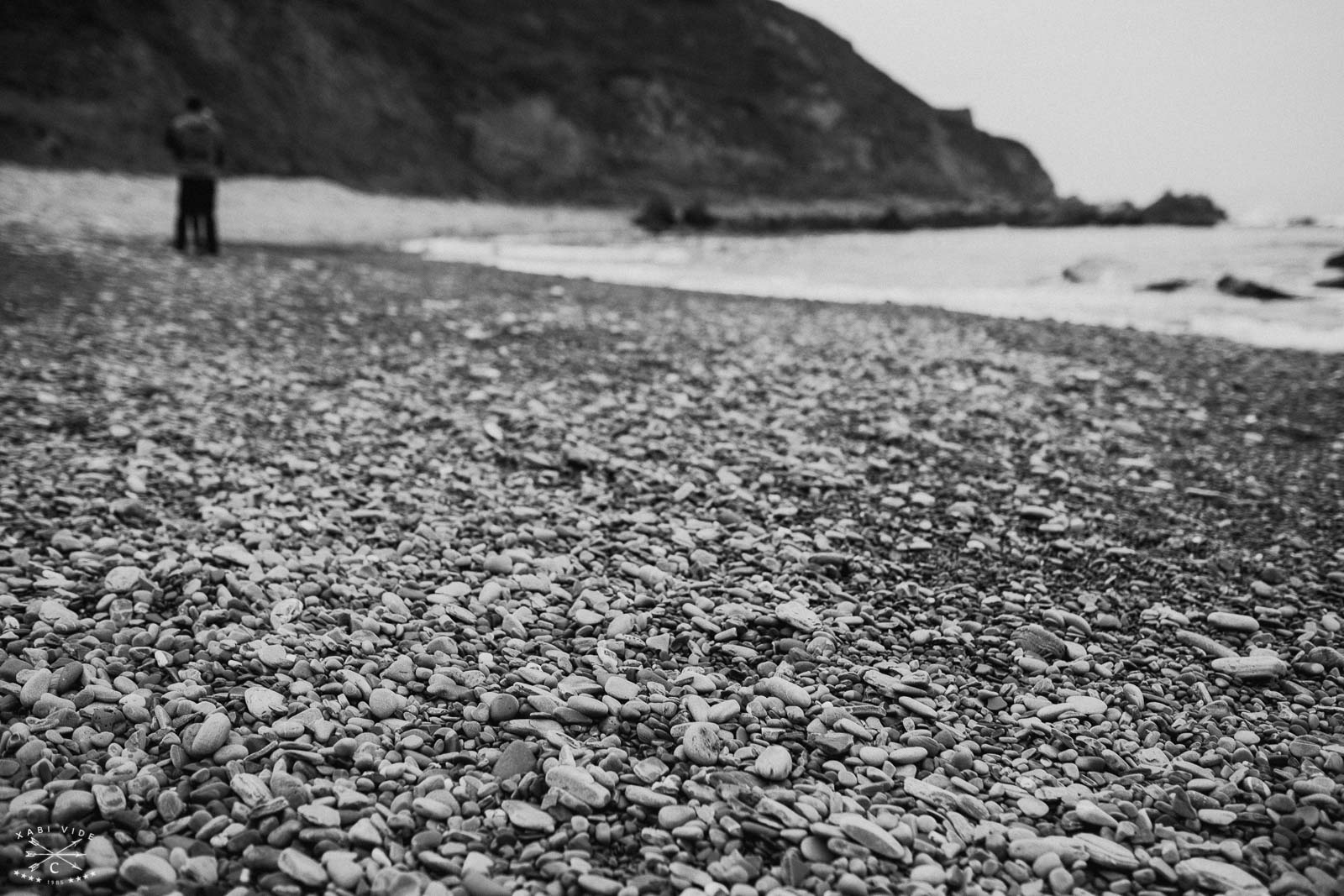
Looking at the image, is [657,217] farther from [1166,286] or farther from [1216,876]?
[1216,876]

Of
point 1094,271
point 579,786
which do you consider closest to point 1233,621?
point 579,786

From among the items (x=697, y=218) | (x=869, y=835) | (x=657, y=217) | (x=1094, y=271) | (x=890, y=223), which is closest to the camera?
(x=869, y=835)

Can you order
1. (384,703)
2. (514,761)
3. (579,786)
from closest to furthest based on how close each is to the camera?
(579,786) < (514,761) < (384,703)

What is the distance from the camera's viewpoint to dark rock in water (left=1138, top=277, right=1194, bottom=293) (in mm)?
22562

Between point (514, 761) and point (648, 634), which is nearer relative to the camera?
point (514, 761)

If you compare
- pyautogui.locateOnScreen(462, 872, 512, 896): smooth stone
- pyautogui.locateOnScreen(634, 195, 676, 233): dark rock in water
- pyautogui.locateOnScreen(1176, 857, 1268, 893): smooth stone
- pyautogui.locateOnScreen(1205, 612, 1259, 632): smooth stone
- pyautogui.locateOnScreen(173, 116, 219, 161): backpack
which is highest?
pyautogui.locateOnScreen(634, 195, 676, 233): dark rock in water

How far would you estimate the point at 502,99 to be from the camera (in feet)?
228

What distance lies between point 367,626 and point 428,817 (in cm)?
143

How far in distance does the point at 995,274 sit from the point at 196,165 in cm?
2345

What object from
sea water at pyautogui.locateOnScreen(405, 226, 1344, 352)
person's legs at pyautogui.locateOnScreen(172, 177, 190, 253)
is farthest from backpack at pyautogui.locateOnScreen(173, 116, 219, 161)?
sea water at pyautogui.locateOnScreen(405, 226, 1344, 352)

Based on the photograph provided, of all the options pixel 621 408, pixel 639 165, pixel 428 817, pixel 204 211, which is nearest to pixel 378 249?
pixel 204 211

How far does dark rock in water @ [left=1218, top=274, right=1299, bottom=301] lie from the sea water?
313 mm

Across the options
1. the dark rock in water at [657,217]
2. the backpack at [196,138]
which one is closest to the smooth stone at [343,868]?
the backpack at [196,138]

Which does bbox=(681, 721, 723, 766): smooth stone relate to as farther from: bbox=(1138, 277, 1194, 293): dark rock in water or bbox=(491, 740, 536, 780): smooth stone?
bbox=(1138, 277, 1194, 293): dark rock in water
